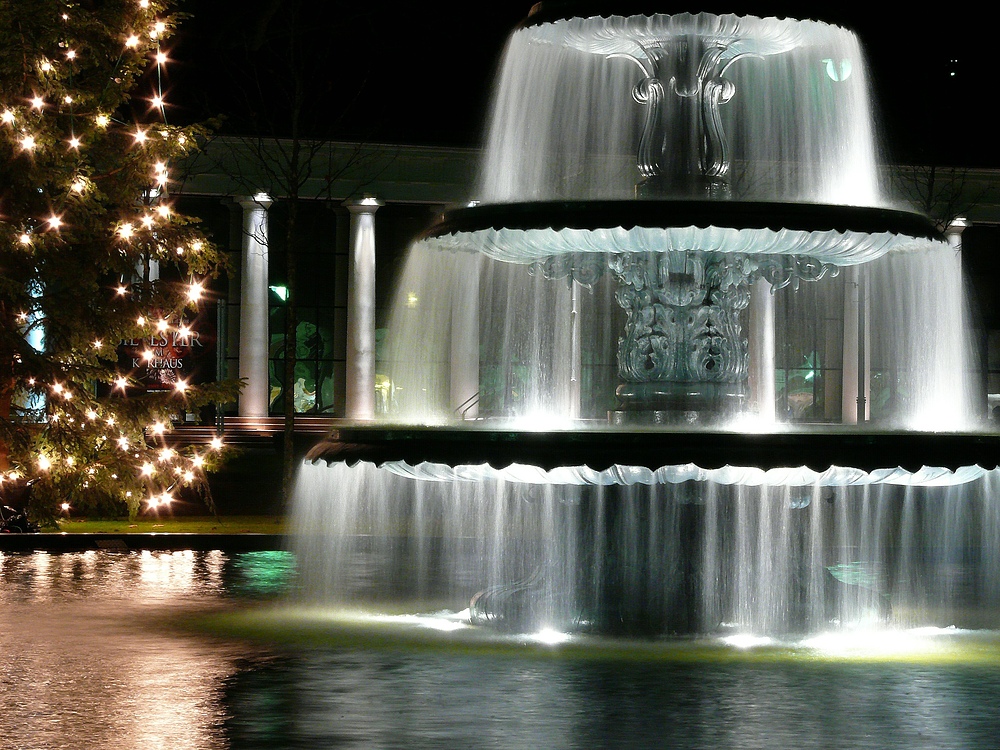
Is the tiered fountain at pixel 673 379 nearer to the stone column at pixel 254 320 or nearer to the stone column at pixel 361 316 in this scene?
the stone column at pixel 254 320

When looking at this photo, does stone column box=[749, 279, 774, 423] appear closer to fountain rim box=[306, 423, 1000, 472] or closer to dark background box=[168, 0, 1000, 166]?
dark background box=[168, 0, 1000, 166]

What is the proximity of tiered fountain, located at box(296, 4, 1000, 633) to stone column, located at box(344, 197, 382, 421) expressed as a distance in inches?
1216

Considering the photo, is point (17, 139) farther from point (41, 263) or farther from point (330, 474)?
point (330, 474)

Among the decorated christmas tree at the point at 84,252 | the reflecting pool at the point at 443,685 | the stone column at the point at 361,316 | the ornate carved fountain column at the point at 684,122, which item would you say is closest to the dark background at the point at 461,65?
the stone column at the point at 361,316

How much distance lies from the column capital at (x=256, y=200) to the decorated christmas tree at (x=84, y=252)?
21450 millimetres

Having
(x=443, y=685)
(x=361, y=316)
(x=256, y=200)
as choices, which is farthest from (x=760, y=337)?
(x=443, y=685)

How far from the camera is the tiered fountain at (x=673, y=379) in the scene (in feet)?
37.5

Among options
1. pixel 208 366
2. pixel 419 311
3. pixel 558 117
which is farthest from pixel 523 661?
pixel 208 366

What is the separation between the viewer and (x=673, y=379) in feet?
43.7

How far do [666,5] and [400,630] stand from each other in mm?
5386

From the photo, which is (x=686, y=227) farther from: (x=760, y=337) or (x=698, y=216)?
(x=760, y=337)

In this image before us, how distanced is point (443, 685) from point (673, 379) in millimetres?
4557

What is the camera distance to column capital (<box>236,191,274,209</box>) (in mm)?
46281

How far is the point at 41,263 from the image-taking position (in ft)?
78.4
